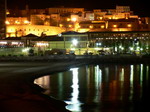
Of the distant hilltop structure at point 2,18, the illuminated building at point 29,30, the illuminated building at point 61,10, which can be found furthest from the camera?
the illuminated building at point 61,10

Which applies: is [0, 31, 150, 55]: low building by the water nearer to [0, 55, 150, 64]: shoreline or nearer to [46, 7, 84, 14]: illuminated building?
[0, 55, 150, 64]: shoreline

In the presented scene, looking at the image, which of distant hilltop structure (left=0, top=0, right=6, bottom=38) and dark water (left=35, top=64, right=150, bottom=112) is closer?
dark water (left=35, top=64, right=150, bottom=112)

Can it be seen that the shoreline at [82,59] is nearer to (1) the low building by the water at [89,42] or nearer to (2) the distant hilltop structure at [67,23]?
(1) the low building by the water at [89,42]

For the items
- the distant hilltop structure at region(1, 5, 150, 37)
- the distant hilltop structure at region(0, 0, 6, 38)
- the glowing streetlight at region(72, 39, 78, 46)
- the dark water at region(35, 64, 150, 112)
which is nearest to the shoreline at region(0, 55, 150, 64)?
the glowing streetlight at region(72, 39, 78, 46)

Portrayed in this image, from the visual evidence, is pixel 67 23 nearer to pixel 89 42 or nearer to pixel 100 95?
pixel 89 42

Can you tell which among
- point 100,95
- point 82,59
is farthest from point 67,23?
point 100,95

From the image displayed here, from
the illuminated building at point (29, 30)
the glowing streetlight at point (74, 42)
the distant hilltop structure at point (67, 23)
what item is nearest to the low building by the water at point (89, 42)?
the glowing streetlight at point (74, 42)

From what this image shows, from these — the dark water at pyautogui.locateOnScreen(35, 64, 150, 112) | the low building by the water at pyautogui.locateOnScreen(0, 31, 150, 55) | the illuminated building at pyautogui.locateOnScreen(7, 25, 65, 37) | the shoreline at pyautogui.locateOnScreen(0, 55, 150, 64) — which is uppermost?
the illuminated building at pyautogui.locateOnScreen(7, 25, 65, 37)

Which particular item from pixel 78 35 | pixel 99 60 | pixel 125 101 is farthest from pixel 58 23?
pixel 125 101

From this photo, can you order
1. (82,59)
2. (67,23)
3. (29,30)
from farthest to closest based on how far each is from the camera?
(67,23) < (29,30) < (82,59)

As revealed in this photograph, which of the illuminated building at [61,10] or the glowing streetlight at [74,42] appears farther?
the illuminated building at [61,10]

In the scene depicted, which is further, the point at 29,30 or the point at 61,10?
the point at 61,10

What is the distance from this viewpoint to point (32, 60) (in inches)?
1759

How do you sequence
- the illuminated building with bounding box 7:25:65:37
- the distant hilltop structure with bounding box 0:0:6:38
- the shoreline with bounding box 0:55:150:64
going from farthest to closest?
the illuminated building with bounding box 7:25:65:37 < the distant hilltop structure with bounding box 0:0:6:38 < the shoreline with bounding box 0:55:150:64
